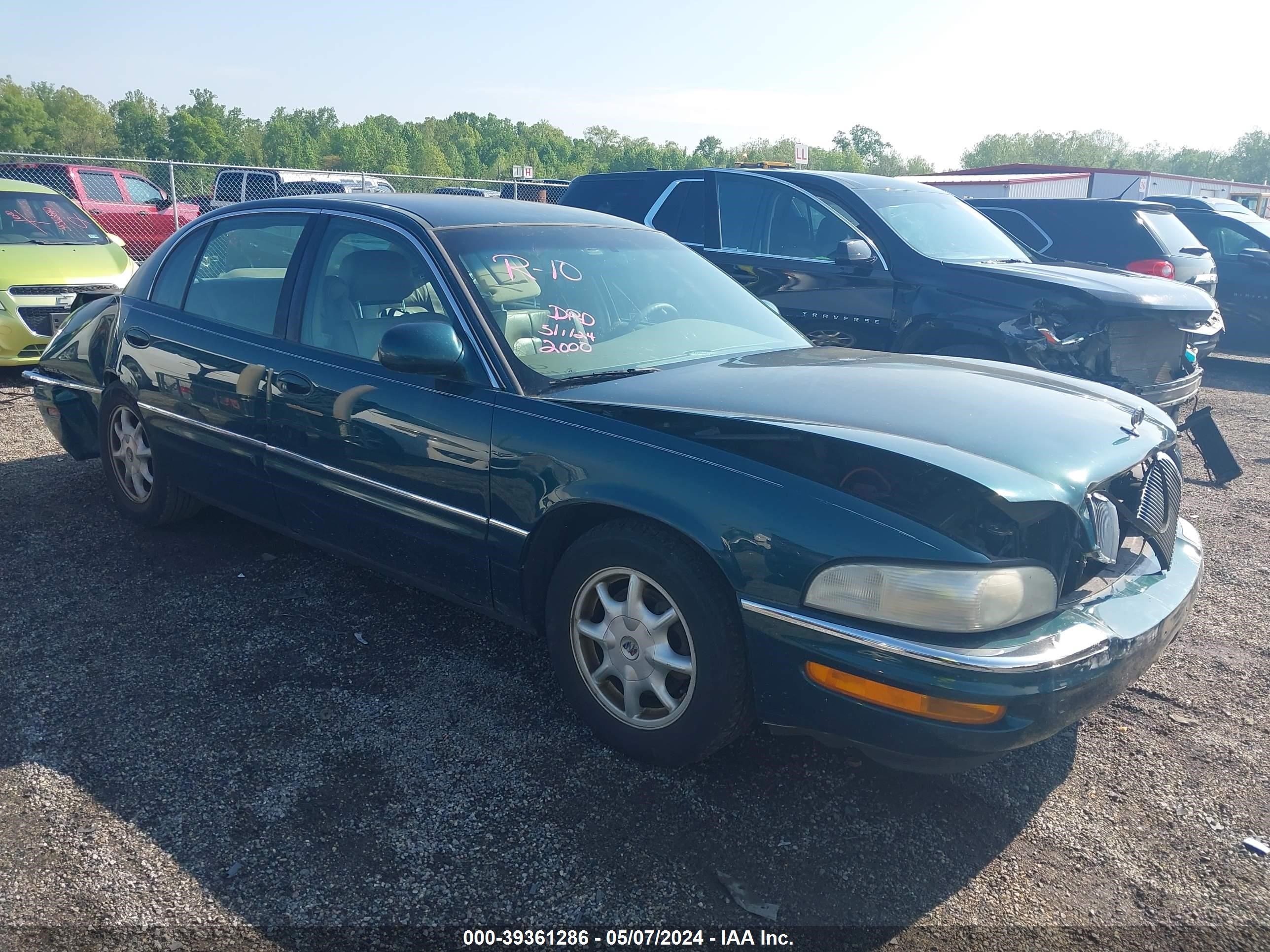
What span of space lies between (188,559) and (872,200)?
4909 mm

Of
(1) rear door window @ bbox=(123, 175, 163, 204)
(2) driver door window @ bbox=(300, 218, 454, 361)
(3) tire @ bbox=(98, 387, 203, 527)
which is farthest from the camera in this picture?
(1) rear door window @ bbox=(123, 175, 163, 204)

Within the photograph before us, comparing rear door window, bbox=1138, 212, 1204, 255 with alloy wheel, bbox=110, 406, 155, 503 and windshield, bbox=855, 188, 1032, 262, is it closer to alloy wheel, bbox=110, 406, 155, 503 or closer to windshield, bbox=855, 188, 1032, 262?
windshield, bbox=855, 188, 1032, 262

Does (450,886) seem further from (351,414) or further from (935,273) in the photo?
(935,273)

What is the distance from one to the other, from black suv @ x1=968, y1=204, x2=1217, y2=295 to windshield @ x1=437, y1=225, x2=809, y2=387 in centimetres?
667

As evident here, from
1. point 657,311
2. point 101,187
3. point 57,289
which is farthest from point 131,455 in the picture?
point 101,187

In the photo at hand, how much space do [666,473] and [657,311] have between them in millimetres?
1207

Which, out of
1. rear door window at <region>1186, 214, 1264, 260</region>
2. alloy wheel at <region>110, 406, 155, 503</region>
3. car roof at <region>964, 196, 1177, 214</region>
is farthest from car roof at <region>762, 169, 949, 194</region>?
rear door window at <region>1186, 214, 1264, 260</region>

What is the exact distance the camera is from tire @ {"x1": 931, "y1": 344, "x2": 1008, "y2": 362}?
19.6 feet

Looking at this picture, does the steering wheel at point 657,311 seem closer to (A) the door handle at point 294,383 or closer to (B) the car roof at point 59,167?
(A) the door handle at point 294,383

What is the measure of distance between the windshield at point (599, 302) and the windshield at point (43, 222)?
281 inches

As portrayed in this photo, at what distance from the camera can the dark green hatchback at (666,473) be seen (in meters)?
2.37

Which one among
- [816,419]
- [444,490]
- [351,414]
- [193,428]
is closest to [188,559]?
[193,428]

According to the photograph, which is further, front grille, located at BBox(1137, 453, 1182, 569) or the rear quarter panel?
the rear quarter panel

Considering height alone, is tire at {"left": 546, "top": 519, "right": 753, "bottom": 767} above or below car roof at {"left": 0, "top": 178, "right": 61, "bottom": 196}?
below
